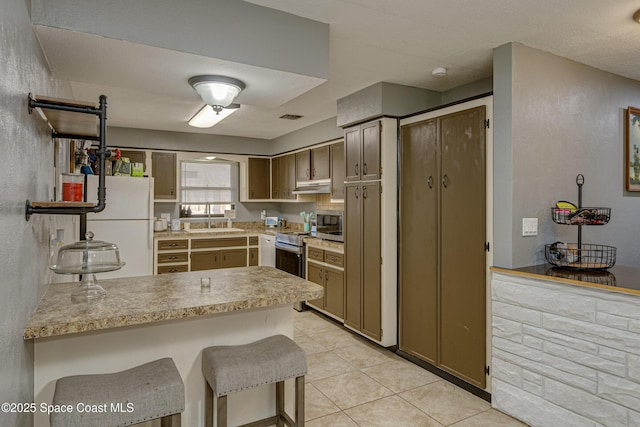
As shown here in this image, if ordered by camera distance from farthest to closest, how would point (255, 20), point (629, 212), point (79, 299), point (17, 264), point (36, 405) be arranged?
point (629, 212) → point (255, 20) → point (79, 299) → point (36, 405) → point (17, 264)

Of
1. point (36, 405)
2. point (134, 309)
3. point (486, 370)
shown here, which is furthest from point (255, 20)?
point (486, 370)

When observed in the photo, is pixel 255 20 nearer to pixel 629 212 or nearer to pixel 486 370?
pixel 486 370

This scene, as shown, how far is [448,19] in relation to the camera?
2.27 meters

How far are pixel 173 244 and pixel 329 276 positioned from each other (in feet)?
7.45

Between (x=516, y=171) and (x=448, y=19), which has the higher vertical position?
(x=448, y=19)

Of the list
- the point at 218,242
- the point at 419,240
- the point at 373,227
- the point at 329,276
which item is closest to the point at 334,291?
the point at 329,276

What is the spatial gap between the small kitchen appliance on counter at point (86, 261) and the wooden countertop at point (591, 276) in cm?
235

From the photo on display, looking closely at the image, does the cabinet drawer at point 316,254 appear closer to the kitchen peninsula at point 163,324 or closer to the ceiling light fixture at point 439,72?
the kitchen peninsula at point 163,324

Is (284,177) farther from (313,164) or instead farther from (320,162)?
(320,162)

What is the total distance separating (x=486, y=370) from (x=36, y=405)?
264cm

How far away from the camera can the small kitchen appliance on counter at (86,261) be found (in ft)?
5.59

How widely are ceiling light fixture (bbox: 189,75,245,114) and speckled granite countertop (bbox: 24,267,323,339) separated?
110 centimetres

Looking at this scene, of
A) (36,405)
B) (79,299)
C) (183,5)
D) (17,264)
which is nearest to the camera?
(17,264)

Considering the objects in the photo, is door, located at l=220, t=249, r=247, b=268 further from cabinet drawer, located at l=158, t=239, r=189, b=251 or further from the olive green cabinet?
the olive green cabinet
